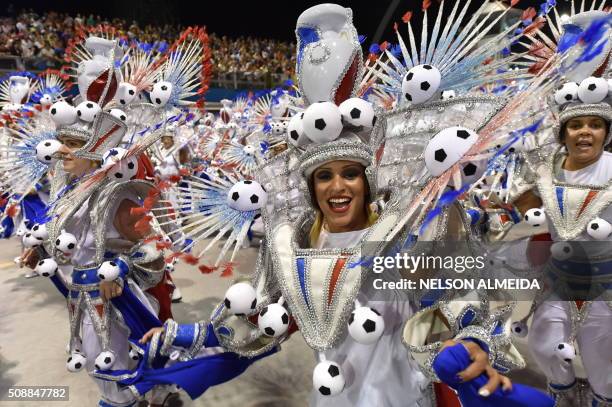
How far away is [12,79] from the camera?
4.57 metres

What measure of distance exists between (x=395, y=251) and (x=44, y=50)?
11.2 metres

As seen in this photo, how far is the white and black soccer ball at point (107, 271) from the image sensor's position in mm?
2252

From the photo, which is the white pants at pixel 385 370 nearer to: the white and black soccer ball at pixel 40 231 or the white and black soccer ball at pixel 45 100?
the white and black soccer ball at pixel 40 231

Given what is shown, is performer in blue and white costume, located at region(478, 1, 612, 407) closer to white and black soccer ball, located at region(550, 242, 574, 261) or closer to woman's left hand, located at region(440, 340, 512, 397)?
white and black soccer ball, located at region(550, 242, 574, 261)

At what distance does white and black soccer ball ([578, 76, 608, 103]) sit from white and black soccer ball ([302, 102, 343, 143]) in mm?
1396

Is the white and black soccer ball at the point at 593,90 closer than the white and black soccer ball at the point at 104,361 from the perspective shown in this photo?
Yes

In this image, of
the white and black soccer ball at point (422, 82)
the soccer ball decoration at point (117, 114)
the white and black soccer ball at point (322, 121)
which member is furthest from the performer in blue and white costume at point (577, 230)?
the soccer ball decoration at point (117, 114)

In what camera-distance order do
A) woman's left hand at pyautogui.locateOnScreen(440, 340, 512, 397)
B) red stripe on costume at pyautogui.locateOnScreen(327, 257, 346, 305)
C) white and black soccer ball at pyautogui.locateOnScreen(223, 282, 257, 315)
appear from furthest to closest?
white and black soccer ball at pyautogui.locateOnScreen(223, 282, 257, 315) → red stripe on costume at pyautogui.locateOnScreen(327, 257, 346, 305) → woman's left hand at pyautogui.locateOnScreen(440, 340, 512, 397)

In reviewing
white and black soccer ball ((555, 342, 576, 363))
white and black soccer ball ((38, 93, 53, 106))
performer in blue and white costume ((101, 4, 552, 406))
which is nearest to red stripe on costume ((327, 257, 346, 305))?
performer in blue and white costume ((101, 4, 552, 406))

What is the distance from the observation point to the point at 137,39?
30.8 feet

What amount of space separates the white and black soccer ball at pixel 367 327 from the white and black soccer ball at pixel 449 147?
0.46 m

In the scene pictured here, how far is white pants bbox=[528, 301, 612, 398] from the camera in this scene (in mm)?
2041

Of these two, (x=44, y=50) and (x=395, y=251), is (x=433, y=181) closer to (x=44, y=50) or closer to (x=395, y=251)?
(x=395, y=251)

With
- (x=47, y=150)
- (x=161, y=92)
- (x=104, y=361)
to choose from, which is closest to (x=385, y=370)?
(x=104, y=361)
